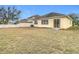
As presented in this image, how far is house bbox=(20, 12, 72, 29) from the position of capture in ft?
9.24

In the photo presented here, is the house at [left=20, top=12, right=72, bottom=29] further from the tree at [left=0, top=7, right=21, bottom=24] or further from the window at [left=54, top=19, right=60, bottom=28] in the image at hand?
the tree at [left=0, top=7, right=21, bottom=24]

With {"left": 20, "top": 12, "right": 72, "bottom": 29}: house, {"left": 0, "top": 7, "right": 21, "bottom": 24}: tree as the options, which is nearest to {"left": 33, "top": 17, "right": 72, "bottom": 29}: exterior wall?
{"left": 20, "top": 12, "right": 72, "bottom": 29}: house

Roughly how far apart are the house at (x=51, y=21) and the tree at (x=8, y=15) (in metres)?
0.13

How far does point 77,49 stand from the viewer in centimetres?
278

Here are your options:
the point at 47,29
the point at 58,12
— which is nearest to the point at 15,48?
the point at 47,29

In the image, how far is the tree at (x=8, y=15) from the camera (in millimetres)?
2812

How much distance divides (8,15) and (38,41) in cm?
45

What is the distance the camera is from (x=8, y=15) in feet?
9.27

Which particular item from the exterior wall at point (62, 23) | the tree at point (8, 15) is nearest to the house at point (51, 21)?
the exterior wall at point (62, 23)

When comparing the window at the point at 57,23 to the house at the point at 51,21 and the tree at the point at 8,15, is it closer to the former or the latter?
the house at the point at 51,21

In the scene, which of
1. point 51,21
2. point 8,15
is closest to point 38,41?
point 51,21

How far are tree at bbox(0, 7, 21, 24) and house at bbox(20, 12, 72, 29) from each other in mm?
132

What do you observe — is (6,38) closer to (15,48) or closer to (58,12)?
(15,48)

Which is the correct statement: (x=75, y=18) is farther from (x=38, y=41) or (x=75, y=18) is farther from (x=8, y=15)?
(x=8, y=15)
